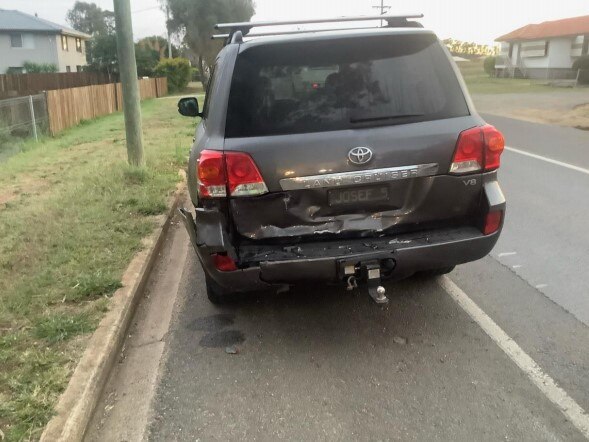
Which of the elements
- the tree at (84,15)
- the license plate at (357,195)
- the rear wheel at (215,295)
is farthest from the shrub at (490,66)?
the tree at (84,15)

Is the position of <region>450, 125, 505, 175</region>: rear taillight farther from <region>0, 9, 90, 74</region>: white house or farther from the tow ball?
<region>0, 9, 90, 74</region>: white house

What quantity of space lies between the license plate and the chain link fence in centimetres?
1135

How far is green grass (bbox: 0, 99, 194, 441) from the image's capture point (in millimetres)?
3369

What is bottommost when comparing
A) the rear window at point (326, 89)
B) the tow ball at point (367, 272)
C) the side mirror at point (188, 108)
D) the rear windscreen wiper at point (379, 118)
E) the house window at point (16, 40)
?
the tow ball at point (367, 272)

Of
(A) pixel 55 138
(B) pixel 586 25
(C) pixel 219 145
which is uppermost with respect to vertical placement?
(B) pixel 586 25

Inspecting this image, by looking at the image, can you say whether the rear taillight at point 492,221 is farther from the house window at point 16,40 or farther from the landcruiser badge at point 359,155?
the house window at point 16,40

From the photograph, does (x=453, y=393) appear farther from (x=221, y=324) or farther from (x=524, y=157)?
(x=524, y=157)

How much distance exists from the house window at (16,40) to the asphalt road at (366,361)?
54.6m

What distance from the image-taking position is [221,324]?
4.39m

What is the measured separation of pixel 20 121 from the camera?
1529cm

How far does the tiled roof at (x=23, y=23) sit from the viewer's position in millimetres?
51750

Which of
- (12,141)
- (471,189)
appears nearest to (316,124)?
(471,189)

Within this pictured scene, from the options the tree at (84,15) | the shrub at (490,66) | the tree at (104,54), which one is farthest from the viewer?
the tree at (84,15)

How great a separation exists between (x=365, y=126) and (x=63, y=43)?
58.8 metres
